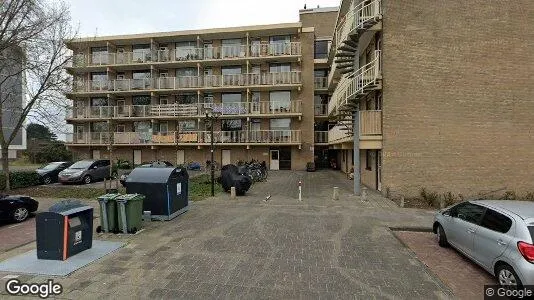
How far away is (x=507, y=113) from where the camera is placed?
13.9 metres

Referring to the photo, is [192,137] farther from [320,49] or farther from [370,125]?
[370,125]

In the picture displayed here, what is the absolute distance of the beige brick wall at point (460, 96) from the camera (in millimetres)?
13852

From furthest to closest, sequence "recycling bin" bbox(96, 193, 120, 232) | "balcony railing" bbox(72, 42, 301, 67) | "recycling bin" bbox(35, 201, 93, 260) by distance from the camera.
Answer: "balcony railing" bbox(72, 42, 301, 67)
"recycling bin" bbox(96, 193, 120, 232)
"recycling bin" bbox(35, 201, 93, 260)

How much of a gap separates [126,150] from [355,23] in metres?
25.7

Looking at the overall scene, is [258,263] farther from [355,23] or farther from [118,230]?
[355,23]

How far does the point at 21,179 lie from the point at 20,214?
8446 millimetres

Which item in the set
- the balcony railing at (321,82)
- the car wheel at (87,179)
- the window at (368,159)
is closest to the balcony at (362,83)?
the window at (368,159)

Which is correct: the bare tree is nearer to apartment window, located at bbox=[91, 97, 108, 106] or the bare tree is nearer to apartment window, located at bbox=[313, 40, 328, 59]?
apartment window, located at bbox=[91, 97, 108, 106]

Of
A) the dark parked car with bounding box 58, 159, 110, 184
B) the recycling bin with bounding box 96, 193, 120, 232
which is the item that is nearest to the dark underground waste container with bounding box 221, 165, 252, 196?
the recycling bin with bounding box 96, 193, 120, 232

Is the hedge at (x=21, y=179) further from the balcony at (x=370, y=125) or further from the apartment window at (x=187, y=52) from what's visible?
the balcony at (x=370, y=125)

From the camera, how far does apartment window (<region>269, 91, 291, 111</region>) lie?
89.9 ft

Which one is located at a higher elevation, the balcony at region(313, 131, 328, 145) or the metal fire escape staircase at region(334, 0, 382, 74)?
the metal fire escape staircase at region(334, 0, 382, 74)

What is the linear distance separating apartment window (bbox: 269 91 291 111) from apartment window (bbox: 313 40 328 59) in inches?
243

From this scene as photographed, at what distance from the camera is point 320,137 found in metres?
29.0
